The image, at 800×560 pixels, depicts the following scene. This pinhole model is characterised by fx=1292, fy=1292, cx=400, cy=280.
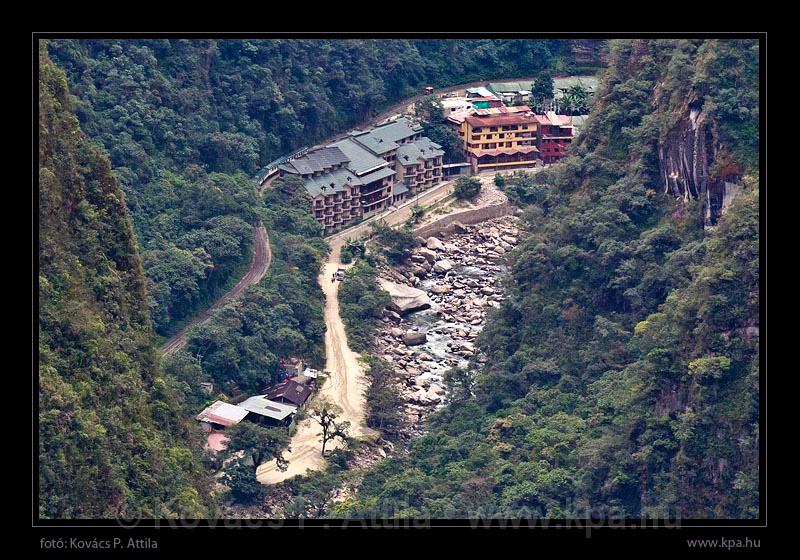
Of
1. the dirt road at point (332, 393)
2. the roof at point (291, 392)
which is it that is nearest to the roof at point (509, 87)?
the dirt road at point (332, 393)

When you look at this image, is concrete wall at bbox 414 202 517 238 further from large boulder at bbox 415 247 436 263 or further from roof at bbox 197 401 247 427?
roof at bbox 197 401 247 427

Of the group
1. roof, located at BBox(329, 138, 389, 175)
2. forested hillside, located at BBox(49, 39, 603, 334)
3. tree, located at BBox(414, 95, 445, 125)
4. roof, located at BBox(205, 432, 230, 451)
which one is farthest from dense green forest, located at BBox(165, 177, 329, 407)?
tree, located at BBox(414, 95, 445, 125)

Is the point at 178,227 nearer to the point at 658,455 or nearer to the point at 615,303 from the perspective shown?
the point at 615,303

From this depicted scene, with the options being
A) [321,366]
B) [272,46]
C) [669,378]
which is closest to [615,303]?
[669,378]

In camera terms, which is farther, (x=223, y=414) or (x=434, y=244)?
(x=434, y=244)

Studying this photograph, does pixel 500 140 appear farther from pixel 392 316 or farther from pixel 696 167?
pixel 696 167

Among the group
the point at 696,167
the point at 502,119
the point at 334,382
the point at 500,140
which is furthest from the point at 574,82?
the point at 334,382

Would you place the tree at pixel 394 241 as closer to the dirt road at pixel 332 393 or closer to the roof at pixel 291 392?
the dirt road at pixel 332 393
